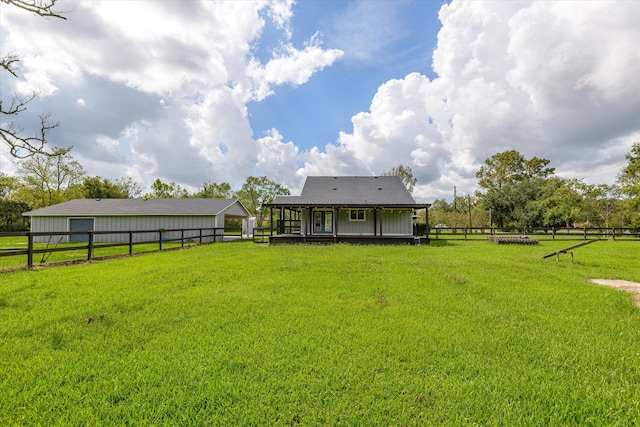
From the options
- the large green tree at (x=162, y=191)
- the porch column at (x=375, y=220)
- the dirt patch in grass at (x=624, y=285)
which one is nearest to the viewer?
the dirt patch in grass at (x=624, y=285)

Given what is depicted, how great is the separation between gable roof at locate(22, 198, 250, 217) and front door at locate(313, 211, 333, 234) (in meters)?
8.12

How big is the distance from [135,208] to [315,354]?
24091mm

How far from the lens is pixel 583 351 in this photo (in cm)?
342

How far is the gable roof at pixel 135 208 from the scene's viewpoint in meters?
21.4

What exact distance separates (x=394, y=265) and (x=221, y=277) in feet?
17.2

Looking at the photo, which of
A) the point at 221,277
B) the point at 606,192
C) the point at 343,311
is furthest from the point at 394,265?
the point at 606,192

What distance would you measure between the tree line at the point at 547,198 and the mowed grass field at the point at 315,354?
26.8m

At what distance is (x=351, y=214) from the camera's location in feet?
61.3

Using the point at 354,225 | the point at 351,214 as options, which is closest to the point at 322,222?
the point at 351,214

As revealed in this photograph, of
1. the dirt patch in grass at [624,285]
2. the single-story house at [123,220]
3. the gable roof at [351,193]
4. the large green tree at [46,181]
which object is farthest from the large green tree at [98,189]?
the dirt patch in grass at [624,285]

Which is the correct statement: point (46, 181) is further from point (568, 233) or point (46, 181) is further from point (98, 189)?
point (568, 233)

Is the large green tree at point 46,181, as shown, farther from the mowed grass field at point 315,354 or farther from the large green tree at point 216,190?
the mowed grass field at point 315,354

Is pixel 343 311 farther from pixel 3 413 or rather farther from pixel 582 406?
pixel 3 413

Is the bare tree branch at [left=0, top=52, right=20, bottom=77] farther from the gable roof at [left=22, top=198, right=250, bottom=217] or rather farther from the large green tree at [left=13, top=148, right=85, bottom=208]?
the large green tree at [left=13, top=148, right=85, bottom=208]
